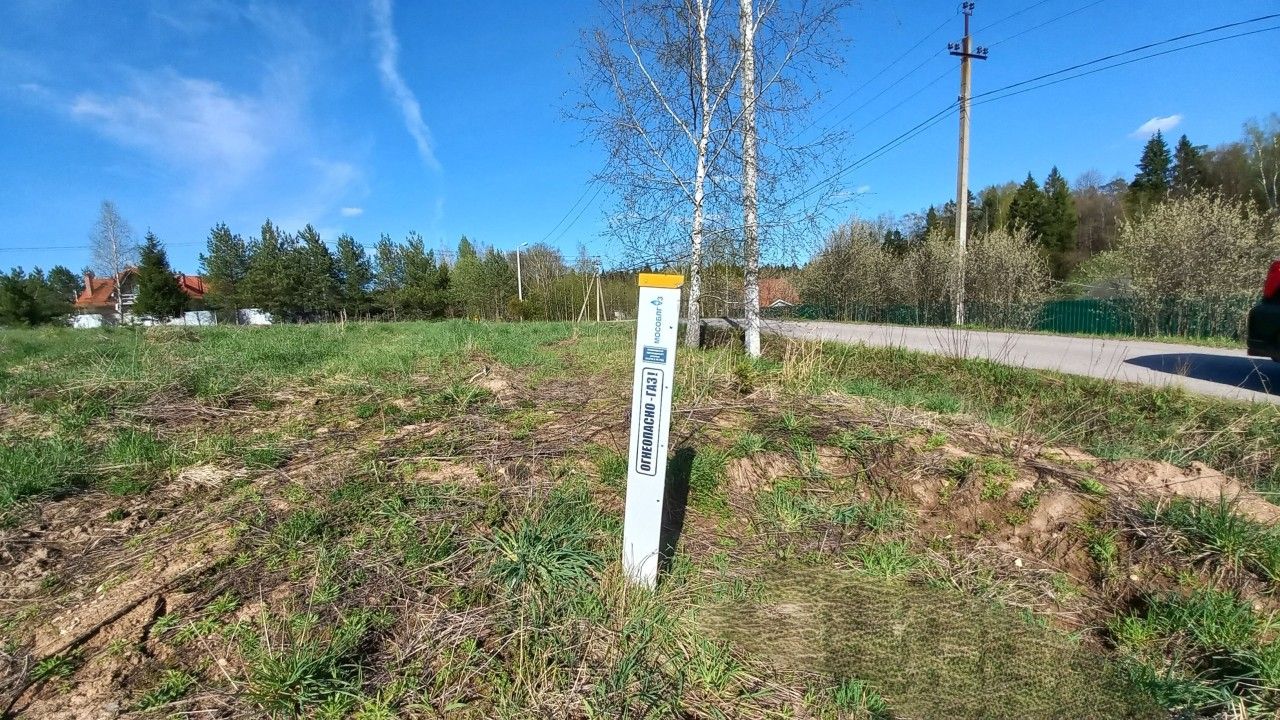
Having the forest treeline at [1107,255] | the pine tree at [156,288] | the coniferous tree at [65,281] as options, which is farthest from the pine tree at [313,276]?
the forest treeline at [1107,255]

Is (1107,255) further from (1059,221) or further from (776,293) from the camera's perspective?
(1059,221)

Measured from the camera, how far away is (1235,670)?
1.86 m

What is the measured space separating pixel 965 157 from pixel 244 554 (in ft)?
70.0

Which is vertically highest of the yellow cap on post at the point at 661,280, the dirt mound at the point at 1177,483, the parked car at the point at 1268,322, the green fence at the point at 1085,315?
the green fence at the point at 1085,315

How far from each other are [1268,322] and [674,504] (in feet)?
23.1

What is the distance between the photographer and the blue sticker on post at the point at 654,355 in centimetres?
207

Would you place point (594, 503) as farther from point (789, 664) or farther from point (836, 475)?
point (836, 475)

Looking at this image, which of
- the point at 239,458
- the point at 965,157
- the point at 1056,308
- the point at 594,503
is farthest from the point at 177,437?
the point at 1056,308

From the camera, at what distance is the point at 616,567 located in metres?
2.31

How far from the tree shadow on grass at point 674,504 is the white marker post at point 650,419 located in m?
0.26

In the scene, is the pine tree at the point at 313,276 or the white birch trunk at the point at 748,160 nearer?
the white birch trunk at the point at 748,160

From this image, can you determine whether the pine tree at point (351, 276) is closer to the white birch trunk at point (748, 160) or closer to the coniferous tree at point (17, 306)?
the coniferous tree at point (17, 306)

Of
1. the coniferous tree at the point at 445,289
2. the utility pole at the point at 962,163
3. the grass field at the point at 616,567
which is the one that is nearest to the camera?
the grass field at the point at 616,567

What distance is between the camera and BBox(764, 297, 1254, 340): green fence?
12.6m
